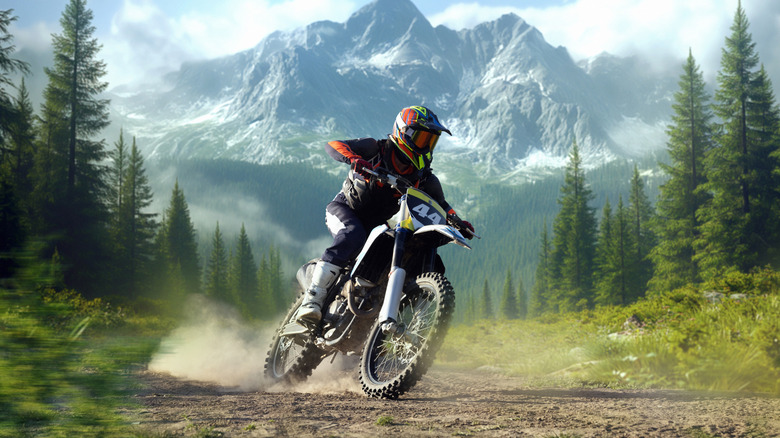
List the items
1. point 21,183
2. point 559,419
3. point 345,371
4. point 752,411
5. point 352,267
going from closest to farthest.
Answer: point 559,419, point 752,411, point 352,267, point 345,371, point 21,183

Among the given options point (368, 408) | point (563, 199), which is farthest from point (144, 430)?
point (563, 199)

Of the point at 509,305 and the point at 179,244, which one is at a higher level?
the point at 179,244

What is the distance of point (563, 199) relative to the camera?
54812 mm


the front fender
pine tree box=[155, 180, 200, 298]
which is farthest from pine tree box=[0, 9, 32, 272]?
pine tree box=[155, 180, 200, 298]

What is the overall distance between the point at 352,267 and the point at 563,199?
5153 centimetres

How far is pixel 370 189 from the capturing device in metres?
6.66

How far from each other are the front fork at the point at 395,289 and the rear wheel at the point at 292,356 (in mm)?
1718

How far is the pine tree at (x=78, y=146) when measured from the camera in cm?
3294

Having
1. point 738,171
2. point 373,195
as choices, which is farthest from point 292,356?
point 738,171

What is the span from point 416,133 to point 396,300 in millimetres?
2122

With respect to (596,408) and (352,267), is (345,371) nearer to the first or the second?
(352,267)

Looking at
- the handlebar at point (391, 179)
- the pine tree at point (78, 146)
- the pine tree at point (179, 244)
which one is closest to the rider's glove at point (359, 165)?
the handlebar at point (391, 179)

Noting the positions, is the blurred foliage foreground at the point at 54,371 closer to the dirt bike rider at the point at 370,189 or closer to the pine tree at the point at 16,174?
the dirt bike rider at the point at 370,189

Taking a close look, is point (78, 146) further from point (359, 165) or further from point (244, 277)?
point (244, 277)
